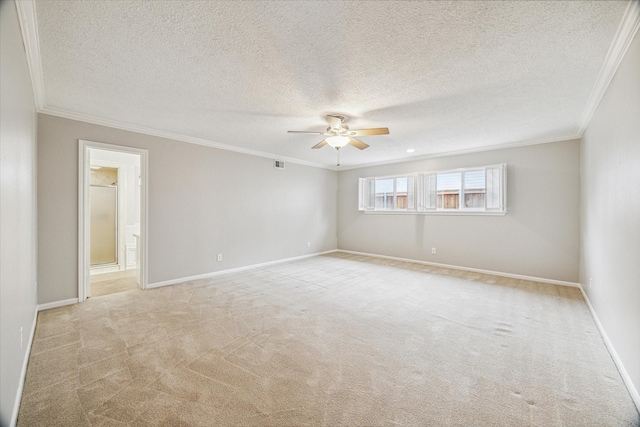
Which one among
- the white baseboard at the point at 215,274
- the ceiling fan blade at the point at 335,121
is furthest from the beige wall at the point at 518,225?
the ceiling fan blade at the point at 335,121

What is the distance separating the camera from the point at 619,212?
229cm

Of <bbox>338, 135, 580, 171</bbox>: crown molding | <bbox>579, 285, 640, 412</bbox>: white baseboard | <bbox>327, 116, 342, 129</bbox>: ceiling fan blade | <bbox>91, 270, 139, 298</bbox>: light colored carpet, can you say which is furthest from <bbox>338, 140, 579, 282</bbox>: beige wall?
<bbox>91, 270, 139, 298</bbox>: light colored carpet

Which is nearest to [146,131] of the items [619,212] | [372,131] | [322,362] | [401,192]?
[372,131]

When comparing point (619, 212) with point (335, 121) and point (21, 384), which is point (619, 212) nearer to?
point (335, 121)

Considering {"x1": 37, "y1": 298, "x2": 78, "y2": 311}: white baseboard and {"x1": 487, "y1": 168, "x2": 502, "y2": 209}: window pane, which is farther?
{"x1": 487, "y1": 168, "x2": 502, "y2": 209}: window pane

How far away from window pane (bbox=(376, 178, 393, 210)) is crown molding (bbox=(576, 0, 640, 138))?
160 inches

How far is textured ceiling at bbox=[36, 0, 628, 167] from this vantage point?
5.81 ft

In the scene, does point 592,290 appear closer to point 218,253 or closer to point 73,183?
point 218,253

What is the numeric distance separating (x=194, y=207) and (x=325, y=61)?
144 inches

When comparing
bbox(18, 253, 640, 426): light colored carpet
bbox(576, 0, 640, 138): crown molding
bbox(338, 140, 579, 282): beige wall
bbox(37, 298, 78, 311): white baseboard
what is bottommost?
bbox(18, 253, 640, 426): light colored carpet

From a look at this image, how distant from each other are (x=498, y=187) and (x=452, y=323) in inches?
131

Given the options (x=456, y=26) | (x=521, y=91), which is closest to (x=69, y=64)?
(x=456, y=26)

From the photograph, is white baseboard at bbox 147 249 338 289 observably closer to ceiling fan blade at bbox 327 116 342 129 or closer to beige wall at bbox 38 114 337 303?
beige wall at bbox 38 114 337 303

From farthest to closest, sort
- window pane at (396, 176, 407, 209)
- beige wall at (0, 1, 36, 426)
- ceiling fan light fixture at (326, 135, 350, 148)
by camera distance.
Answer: window pane at (396, 176, 407, 209), ceiling fan light fixture at (326, 135, 350, 148), beige wall at (0, 1, 36, 426)
